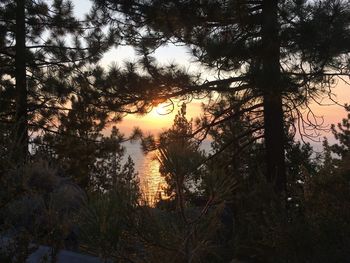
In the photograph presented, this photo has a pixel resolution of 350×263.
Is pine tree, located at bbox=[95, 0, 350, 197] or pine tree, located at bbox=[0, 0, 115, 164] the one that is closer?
pine tree, located at bbox=[95, 0, 350, 197]

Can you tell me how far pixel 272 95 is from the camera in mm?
8633

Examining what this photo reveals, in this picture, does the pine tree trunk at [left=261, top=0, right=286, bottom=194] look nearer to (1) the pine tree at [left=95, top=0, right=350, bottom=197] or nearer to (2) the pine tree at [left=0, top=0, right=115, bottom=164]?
(1) the pine tree at [left=95, top=0, right=350, bottom=197]

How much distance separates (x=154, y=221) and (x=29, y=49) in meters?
12.7

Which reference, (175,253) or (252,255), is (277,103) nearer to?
(252,255)

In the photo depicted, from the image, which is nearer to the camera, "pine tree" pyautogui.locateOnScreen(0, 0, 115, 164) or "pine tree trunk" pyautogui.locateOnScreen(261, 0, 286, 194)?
"pine tree trunk" pyautogui.locateOnScreen(261, 0, 286, 194)

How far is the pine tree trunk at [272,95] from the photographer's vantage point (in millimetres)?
7840

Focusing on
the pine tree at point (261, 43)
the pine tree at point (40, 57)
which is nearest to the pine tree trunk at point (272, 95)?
the pine tree at point (261, 43)

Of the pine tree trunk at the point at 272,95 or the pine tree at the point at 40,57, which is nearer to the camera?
the pine tree trunk at the point at 272,95

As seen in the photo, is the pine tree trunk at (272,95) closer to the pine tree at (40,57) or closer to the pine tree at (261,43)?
the pine tree at (261,43)

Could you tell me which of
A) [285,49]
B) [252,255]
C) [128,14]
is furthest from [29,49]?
[252,255]

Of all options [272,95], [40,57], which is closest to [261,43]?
[272,95]

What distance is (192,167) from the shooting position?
3.80 m

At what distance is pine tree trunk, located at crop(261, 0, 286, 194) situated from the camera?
784cm

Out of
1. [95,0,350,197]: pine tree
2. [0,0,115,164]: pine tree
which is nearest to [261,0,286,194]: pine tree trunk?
[95,0,350,197]: pine tree
